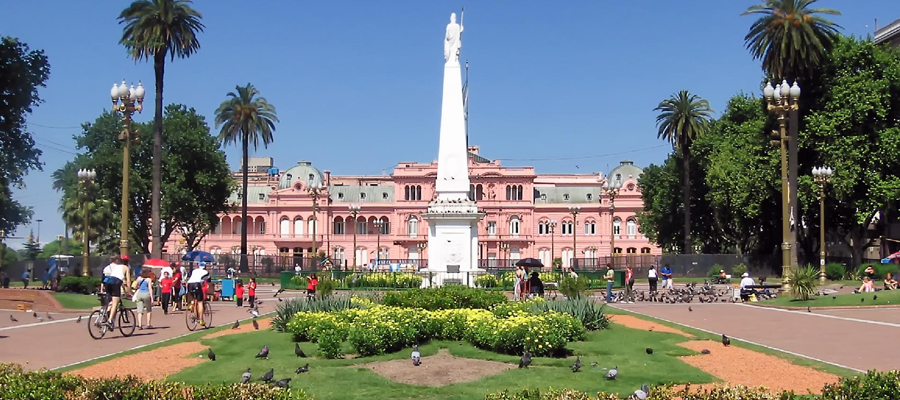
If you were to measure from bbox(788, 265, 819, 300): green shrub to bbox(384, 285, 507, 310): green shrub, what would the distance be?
12735 mm

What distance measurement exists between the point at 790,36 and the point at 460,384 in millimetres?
33089

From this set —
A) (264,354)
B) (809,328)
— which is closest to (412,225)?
(809,328)

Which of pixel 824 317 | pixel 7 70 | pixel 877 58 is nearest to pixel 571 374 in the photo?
pixel 824 317

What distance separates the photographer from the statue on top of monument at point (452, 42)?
36.4m

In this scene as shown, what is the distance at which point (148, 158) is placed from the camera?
59.7 metres

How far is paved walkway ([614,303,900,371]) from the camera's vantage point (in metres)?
15.0

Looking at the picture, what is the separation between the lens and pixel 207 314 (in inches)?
829

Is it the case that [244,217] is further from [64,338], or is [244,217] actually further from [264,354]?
[264,354]

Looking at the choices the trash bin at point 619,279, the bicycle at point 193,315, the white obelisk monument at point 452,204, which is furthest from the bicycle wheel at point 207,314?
the trash bin at point 619,279

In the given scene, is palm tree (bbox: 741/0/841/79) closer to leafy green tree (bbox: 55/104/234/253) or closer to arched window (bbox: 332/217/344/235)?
leafy green tree (bbox: 55/104/234/253)

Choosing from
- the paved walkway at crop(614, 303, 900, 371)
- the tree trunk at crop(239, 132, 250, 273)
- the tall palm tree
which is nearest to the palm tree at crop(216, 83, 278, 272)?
the tree trunk at crop(239, 132, 250, 273)

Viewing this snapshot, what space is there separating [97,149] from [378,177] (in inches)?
1907

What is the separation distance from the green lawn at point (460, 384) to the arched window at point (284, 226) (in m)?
82.2

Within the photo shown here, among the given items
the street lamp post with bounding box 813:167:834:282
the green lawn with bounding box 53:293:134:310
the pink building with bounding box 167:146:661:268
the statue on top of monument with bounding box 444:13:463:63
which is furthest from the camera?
the pink building with bounding box 167:146:661:268
